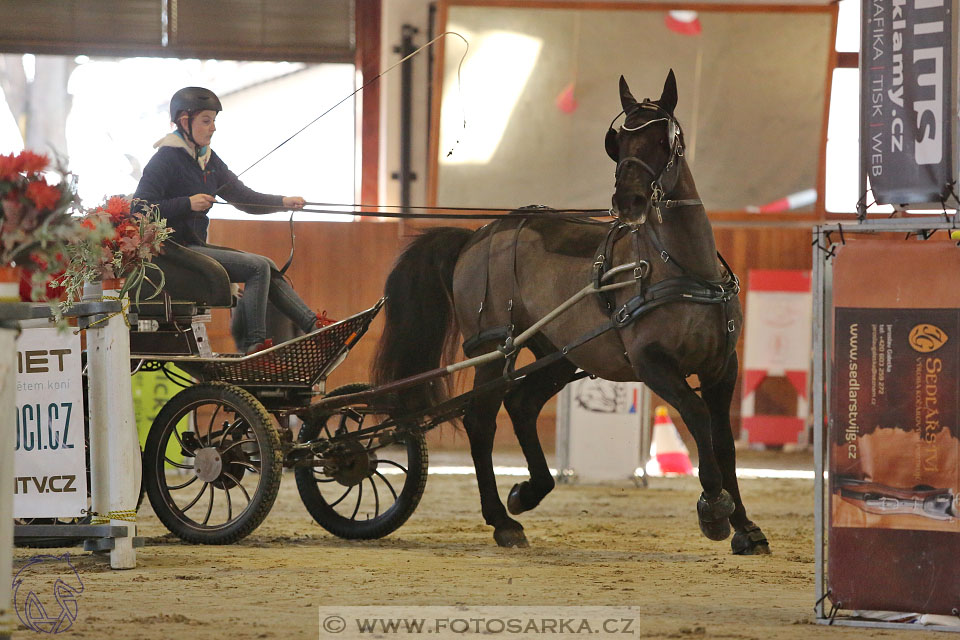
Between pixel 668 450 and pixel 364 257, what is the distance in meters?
3.58

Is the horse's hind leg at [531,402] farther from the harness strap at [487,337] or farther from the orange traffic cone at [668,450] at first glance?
the orange traffic cone at [668,450]

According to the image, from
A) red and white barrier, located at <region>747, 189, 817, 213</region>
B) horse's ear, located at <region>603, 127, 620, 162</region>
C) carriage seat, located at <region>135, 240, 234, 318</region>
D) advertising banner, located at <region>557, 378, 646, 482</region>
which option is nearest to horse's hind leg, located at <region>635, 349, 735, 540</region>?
horse's ear, located at <region>603, 127, 620, 162</region>

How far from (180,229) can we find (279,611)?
233 cm

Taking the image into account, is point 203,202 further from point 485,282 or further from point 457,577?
point 457,577

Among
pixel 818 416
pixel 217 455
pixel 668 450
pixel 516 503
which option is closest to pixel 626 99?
pixel 818 416

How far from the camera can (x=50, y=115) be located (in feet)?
38.8

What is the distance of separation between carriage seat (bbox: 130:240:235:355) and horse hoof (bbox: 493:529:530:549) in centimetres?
165

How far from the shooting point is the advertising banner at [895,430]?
3.62 metres

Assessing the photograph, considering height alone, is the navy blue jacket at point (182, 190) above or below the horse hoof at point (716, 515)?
above

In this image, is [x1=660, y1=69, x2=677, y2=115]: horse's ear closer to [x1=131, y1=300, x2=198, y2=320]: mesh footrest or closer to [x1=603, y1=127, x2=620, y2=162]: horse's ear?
[x1=603, y1=127, x2=620, y2=162]: horse's ear

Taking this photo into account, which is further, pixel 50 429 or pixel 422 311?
pixel 422 311

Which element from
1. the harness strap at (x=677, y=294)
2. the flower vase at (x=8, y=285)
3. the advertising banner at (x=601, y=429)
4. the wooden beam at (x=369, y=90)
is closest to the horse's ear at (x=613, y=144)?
the harness strap at (x=677, y=294)

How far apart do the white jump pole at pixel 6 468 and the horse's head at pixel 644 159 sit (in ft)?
7.74

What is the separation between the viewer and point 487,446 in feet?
19.5
